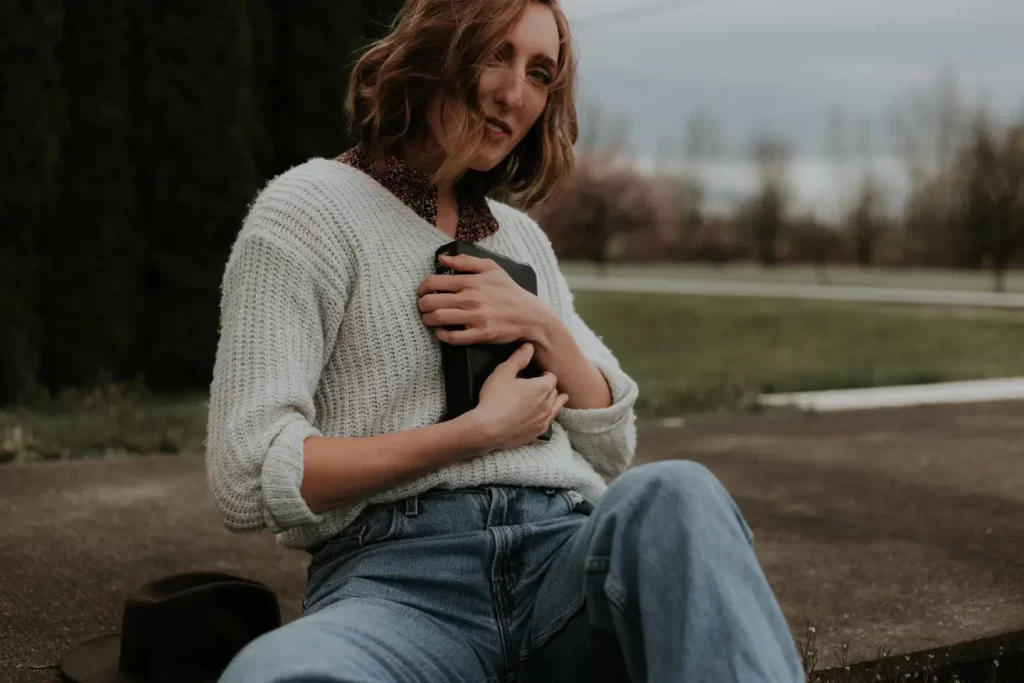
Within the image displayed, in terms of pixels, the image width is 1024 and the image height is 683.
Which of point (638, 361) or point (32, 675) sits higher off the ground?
point (32, 675)

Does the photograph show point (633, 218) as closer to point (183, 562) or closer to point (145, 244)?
point (145, 244)

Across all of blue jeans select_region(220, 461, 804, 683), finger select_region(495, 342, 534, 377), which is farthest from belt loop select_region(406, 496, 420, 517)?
finger select_region(495, 342, 534, 377)

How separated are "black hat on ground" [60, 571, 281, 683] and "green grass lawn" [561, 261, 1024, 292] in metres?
21.1

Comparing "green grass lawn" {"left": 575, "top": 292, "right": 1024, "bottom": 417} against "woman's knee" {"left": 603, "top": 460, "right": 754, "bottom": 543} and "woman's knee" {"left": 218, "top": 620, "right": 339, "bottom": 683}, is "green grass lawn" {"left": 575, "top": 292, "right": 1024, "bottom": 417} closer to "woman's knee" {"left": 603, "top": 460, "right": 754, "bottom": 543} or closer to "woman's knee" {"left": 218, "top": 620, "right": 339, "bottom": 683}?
"woman's knee" {"left": 603, "top": 460, "right": 754, "bottom": 543}

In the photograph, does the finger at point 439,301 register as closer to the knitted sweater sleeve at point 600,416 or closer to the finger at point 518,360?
the finger at point 518,360

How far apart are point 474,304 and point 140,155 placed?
540 cm

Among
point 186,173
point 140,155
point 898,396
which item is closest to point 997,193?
point 898,396

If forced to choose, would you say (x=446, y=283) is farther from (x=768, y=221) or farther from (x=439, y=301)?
(x=768, y=221)

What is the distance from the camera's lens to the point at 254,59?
7.13 m

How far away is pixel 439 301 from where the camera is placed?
1.74m

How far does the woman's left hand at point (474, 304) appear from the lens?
174 centimetres

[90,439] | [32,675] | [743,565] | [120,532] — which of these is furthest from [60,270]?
[743,565]

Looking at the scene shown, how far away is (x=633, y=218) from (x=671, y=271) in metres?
2.02

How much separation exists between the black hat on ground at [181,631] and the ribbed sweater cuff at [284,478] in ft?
1.66
